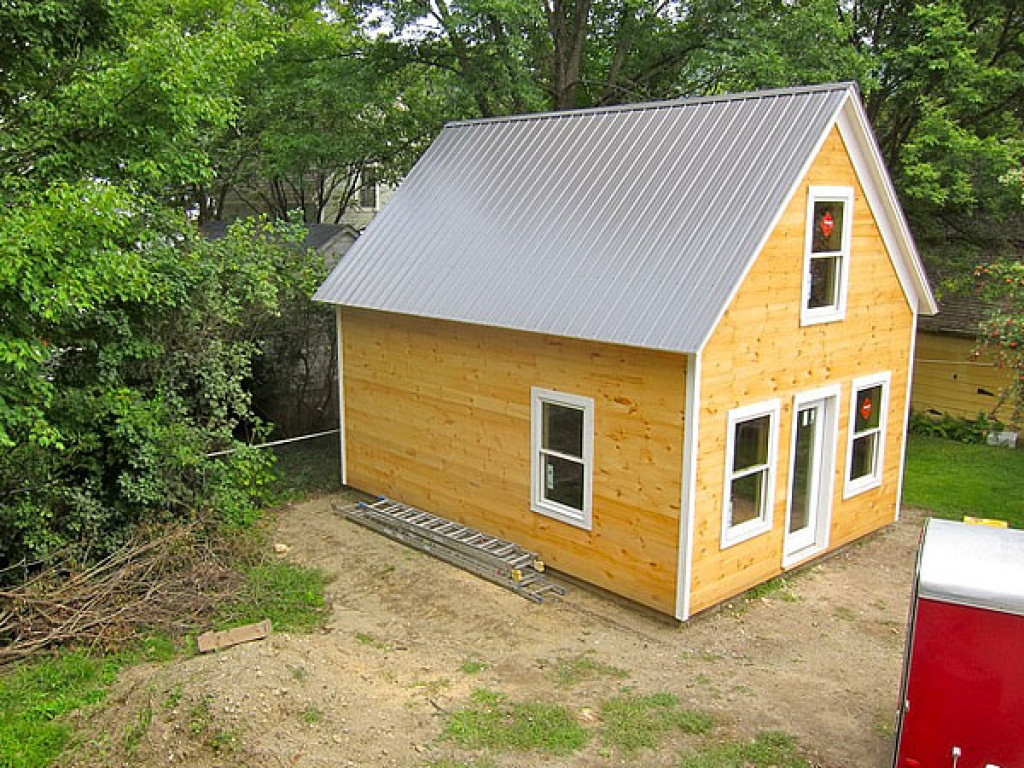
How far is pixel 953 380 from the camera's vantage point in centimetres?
2106

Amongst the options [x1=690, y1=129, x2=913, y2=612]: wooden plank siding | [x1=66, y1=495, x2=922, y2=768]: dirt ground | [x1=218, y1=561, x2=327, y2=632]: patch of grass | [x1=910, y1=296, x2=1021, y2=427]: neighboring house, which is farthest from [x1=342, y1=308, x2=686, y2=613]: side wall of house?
[x1=910, y1=296, x2=1021, y2=427]: neighboring house

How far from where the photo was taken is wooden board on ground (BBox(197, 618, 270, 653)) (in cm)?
916

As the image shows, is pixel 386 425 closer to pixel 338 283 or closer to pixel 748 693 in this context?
pixel 338 283

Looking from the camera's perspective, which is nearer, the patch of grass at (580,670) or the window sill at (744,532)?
the patch of grass at (580,670)

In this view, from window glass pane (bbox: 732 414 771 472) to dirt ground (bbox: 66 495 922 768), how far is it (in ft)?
5.86

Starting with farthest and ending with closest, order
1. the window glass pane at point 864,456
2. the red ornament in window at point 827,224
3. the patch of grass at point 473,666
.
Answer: the window glass pane at point 864,456, the red ornament in window at point 827,224, the patch of grass at point 473,666

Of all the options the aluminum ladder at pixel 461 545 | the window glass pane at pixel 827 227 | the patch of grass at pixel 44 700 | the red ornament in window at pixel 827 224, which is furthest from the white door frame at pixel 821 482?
the patch of grass at pixel 44 700

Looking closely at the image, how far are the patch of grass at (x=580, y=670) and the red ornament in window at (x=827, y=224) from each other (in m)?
6.14

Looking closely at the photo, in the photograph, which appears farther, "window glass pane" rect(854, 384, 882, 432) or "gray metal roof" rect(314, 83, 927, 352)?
"window glass pane" rect(854, 384, 882, 432)

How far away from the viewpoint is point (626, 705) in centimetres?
844

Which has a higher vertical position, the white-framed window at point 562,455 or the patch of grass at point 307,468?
the white-framed window at point 562,455

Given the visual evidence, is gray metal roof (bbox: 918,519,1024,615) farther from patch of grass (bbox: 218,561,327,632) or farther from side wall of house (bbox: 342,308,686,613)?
patch of grass (bbox: 218,561,327,632)

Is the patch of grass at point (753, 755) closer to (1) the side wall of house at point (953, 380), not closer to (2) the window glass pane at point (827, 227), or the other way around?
(2) the window glass pane at point (827, 227)

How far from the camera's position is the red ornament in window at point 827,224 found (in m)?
11.2
